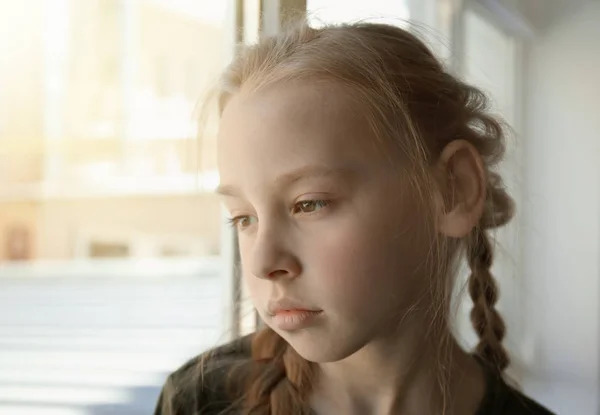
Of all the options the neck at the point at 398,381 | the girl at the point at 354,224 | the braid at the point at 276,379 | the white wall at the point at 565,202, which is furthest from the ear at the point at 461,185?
the white wall at the point at 565,202

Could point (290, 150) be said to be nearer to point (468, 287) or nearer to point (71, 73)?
point (468, 287)

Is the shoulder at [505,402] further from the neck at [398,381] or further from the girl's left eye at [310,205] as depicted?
the girl's left eye at [310,205]

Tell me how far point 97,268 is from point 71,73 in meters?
0.29

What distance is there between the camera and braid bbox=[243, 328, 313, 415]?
761 mm

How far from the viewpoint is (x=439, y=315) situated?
0.76 m

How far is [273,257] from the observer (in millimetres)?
638

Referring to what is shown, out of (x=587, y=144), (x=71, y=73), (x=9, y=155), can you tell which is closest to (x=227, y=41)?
(x=71, y=73)

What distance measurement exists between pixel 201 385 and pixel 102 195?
0.37m

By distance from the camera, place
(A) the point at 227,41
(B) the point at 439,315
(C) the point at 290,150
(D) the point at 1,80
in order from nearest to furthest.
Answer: (C) the point at 290,150
(B) the point at 439,315
(A) the point at 227,41
(D) the point at 1,80

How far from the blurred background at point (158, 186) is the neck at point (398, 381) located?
0.24m

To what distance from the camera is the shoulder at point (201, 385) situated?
801mm

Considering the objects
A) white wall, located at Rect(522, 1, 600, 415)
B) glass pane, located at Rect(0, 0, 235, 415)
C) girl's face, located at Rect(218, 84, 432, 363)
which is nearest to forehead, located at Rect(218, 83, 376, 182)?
girl's face, located at Rect(218, 84, 432, 363)

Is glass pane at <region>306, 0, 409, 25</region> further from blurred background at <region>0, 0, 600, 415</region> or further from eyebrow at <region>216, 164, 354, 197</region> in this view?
eyebrow at <region>216, 164, 354, 197</region>

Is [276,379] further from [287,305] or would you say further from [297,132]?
[297,132]
